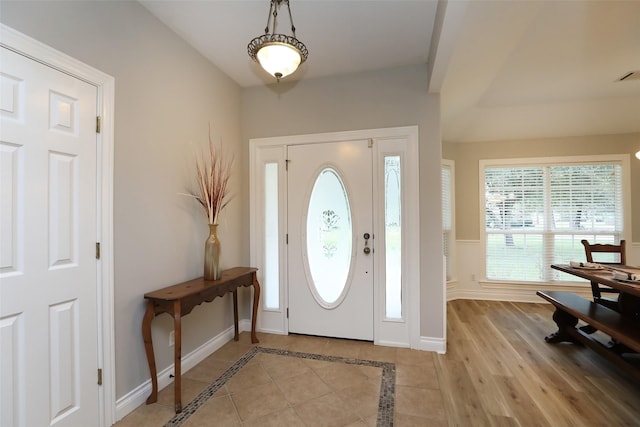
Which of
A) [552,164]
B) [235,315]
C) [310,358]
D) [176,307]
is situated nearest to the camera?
[176,307]

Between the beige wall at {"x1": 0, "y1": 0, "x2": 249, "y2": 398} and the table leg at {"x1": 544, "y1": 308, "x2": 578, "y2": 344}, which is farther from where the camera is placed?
the table leg at {"x1": 544, "y1": 308, "x2": 578, "y2": 344}

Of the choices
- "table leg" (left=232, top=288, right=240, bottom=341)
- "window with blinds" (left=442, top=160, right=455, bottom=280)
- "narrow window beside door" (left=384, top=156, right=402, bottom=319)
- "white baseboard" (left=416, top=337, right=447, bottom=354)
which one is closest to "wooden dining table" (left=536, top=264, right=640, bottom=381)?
"white baseboard" (left=416, top=337, right=447, bottom=354)

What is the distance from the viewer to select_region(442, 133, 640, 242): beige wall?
4.20 m

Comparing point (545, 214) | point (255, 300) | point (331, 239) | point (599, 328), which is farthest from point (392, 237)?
point (545, 214)

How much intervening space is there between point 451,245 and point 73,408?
15.3ft

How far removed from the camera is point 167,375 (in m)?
2.23

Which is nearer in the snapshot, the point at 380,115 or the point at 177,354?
the point at 177,354

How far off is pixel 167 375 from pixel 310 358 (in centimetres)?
118

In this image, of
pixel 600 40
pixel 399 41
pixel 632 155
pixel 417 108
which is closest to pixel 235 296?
pixel 417 108

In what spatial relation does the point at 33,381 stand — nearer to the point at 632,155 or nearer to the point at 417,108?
the point at 417,108

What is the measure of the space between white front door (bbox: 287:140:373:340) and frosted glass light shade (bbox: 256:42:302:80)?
134cm

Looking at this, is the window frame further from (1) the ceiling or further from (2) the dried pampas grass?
(2) the dried pampas grass

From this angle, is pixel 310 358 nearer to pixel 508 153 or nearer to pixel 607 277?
pixel 607 277

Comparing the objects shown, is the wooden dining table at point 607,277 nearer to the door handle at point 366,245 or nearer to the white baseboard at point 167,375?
the door handle at point 366,245
